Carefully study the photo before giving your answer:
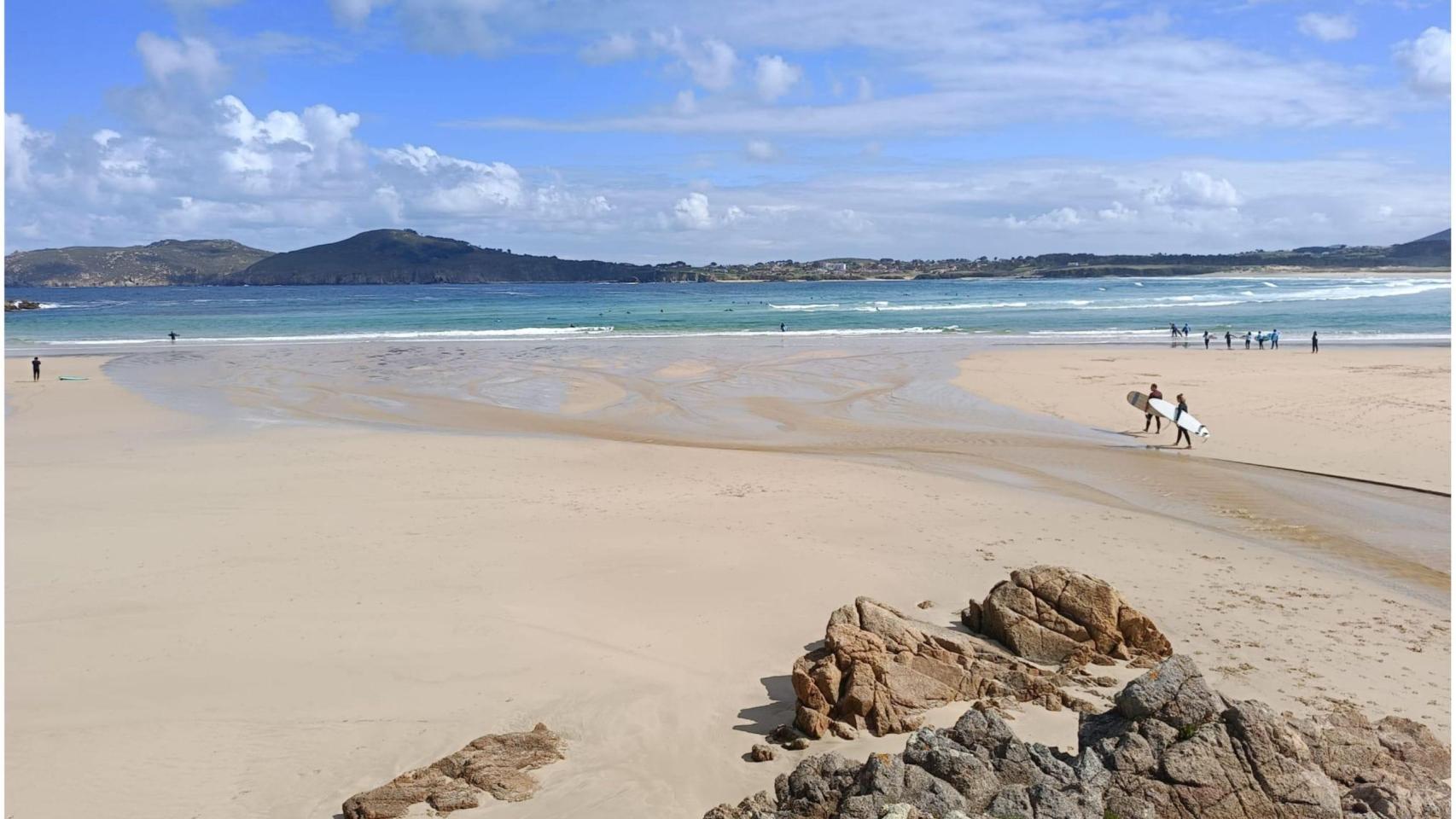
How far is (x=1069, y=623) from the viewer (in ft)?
30.6

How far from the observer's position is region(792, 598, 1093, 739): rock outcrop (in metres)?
7.85

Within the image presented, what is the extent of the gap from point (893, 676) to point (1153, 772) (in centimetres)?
267

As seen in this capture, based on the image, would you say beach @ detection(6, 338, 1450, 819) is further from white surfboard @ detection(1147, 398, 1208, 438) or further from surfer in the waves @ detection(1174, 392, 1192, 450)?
white surfboard @ detection(1147, 398, 1208, 438)

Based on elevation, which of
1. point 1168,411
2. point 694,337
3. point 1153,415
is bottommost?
point 1153,415

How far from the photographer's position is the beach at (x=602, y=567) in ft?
26.1

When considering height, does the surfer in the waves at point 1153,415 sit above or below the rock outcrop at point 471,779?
above

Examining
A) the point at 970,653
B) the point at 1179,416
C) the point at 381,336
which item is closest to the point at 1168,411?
the point at 1179,416

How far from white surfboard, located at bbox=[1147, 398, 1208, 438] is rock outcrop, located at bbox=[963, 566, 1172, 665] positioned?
507 inches

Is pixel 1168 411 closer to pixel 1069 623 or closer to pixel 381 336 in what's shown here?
pixel 1069 623

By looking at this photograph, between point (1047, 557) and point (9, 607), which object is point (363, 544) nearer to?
point (9, 607)

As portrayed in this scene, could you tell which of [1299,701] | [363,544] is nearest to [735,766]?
[1299,701]

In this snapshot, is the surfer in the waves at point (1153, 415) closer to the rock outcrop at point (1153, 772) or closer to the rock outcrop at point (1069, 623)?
the rock outcrop at point (1069, 623)

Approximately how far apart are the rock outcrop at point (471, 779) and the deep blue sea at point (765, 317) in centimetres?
4762

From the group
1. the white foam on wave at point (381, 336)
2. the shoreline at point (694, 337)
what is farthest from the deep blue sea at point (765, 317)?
the shoreline at point (694, 337)
